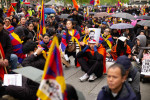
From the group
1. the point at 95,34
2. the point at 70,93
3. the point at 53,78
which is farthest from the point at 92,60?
the point at 53,78

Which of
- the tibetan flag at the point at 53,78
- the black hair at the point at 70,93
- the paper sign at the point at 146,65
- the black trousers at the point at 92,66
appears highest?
the tibetan flag at the point at 53,78

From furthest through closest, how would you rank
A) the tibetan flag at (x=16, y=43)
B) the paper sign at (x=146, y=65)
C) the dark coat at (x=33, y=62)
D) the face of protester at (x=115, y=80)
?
the tibetan flag at (x=16, y=43) → the paper sign at (x=146, y=65) → the dark coat at (x=33, y=62) → the face of protester at (x=115, y=80)

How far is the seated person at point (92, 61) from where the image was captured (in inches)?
249

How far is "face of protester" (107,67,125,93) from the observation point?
9.04 feet

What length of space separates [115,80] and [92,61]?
150 inches

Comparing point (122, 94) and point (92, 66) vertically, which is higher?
point (122, 94)

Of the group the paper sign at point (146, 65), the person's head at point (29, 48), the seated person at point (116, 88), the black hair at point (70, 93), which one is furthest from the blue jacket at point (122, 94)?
the paper sign at point (146, 65)

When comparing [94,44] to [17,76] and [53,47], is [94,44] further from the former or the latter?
[53,47]

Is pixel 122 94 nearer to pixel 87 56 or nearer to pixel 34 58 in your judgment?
pixel 34 58

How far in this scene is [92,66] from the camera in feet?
20.9

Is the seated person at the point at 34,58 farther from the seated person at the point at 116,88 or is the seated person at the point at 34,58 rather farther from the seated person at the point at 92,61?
the seated person at the point at 116,88

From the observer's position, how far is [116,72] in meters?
2.79

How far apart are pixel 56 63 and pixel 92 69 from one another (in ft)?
14.2

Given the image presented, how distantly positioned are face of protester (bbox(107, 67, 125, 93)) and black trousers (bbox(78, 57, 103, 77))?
137 inches
